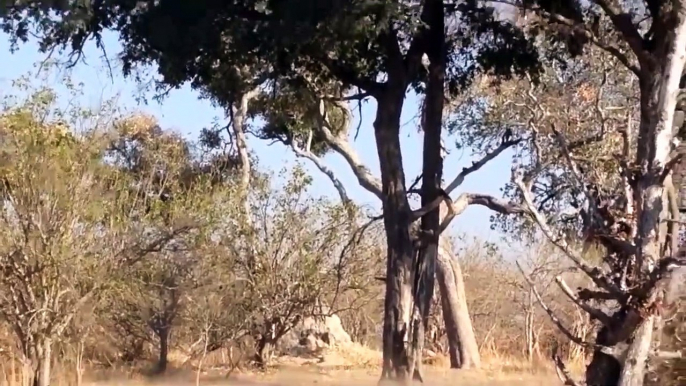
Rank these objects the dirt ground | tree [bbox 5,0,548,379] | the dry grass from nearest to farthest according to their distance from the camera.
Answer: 1. tree [bbox 5,0,548,379]
2. the dry grass
3. the dirt ground

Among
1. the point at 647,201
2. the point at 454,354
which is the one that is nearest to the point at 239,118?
the point at 454,354

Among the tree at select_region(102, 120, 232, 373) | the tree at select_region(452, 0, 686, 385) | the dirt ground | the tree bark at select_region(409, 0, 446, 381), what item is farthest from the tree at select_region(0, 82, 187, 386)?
the tree at select_region(452, 0, 686, 385)

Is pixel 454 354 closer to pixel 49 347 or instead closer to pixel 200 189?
pixel 200 189

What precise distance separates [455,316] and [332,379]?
178 inches

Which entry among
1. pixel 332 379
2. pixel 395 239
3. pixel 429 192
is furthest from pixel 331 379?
pixel 429 192

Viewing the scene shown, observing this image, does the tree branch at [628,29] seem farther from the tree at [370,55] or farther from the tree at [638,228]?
the tree at [370,55]

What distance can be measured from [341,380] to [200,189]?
389 cm

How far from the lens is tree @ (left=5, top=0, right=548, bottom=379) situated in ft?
36.9

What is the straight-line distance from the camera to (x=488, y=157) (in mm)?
14664

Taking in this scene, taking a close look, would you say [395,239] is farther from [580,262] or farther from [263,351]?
[263,351]

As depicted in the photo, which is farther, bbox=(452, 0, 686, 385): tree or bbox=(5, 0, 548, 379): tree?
bbox=(5, 0, 548, 379): tree

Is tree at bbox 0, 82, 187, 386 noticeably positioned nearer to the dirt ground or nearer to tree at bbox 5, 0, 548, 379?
tree at bbox 5, 0, 548, 379

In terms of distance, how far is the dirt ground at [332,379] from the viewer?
17.2m

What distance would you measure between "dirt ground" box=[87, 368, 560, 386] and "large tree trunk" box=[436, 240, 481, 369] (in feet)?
5.86
